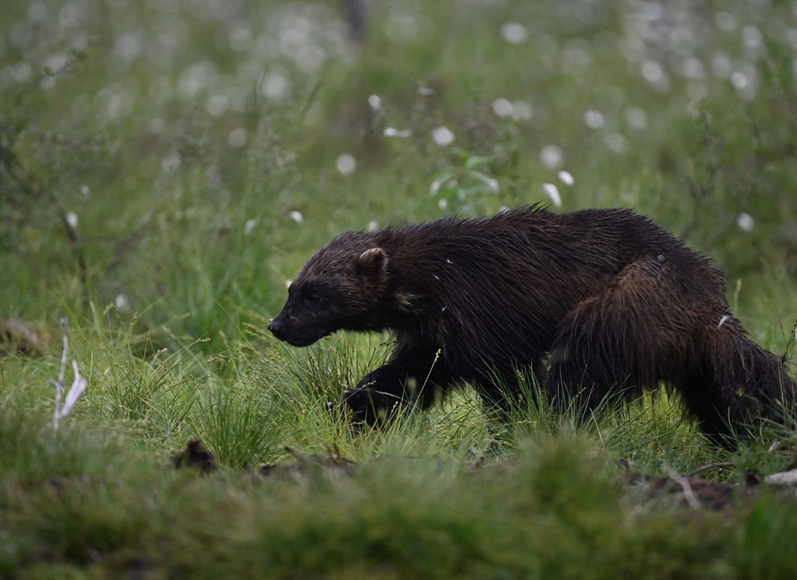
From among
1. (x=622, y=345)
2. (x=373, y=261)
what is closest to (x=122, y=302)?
(x=373, y=261)

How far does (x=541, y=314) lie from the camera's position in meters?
5.19

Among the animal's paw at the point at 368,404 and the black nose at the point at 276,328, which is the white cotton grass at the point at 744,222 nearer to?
the animal's paw at the point at 368,404

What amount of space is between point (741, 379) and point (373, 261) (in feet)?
5.96

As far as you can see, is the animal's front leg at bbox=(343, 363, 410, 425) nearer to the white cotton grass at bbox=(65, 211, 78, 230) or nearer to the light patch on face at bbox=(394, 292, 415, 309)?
the light patch on face at bbox=(394, 292, 415, 309)

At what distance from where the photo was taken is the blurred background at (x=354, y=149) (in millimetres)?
7387

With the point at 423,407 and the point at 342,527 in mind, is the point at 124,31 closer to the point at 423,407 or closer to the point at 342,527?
the point at 423,407

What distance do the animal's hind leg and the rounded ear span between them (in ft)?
3.27

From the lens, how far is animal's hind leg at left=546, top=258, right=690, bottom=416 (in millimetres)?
4871

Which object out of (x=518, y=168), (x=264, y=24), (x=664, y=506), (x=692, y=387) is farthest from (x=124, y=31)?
(x=664, y=506)

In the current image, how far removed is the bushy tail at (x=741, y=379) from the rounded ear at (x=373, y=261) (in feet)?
5.16

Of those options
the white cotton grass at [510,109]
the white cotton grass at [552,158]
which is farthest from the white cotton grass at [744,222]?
the white cotton grass at [552,158]

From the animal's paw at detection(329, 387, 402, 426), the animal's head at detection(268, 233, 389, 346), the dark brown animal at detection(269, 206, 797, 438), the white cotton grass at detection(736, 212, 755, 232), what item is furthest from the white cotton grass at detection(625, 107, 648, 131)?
the animal's paw at detection(329, 387, 402, 426)

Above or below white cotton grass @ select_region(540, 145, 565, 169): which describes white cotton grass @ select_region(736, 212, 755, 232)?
above

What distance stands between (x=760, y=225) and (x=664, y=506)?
613cm
